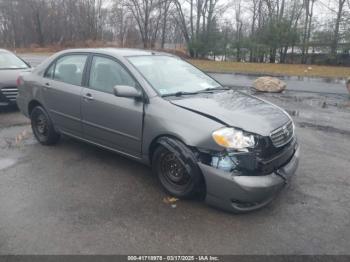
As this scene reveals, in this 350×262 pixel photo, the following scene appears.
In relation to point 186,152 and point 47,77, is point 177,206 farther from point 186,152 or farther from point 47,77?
point 47,77

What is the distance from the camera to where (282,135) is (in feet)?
11.7

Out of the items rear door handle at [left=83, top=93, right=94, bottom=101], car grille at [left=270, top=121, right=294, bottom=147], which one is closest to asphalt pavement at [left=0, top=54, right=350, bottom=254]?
car grille at [left=270, top=121, right=294, bottom=147]

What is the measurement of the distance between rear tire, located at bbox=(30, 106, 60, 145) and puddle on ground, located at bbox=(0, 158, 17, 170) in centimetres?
70

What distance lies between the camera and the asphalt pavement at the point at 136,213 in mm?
2947

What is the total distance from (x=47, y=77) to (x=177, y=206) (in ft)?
10.6

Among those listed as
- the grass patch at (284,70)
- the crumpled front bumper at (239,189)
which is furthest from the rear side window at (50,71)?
the grass patch at (284,70)

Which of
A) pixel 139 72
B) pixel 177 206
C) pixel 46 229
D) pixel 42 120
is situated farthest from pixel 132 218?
pixel 42 120

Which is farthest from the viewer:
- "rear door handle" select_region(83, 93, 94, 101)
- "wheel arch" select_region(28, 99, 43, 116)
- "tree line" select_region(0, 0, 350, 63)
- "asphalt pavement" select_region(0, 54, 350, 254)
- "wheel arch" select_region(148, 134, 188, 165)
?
"tree line" select_region(0, 0, 350, 63)

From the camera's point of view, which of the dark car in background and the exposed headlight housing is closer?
the exposed headlight housing

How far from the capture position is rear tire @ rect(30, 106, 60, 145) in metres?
5.34

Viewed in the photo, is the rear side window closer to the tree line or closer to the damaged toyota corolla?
the damaged toyota corolla

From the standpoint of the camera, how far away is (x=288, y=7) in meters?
33.9

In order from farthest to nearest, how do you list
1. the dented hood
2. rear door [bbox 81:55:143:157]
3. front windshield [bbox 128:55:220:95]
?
front windshield [bbox 128:55:220:95]
rear door [bbox 81:55:143:157]
the dented hood

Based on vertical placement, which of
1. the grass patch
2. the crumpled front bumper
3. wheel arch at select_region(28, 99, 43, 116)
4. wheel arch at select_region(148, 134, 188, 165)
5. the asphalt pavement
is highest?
the grass patch
